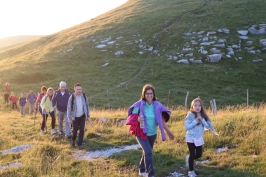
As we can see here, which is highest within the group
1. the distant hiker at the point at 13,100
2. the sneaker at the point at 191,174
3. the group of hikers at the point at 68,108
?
the group of hikers at the point at 68,108

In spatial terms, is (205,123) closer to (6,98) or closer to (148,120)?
(148,120)

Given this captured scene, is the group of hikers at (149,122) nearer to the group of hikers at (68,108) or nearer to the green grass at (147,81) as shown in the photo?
the green grass at (147,81)

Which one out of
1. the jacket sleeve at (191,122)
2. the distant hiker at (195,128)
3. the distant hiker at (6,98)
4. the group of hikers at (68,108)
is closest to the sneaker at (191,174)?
the distant hiker at (195,128)

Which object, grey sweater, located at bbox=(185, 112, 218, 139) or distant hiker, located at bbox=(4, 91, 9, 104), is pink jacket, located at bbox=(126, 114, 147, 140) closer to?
grey sweater, located at bbox=(185, 112, 218, 139)

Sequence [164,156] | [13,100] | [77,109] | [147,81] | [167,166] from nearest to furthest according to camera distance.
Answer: [167,166] → [164,156] → [77,109] → [13,100] → [147,81]

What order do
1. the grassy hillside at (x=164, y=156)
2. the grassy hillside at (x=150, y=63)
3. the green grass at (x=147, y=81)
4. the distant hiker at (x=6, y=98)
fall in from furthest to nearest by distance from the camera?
the grassy hillside at (x=150, y=63), the distant hiker at (x=6, y=98), the green grass at (x=147, y=81), the grassy hillside at (x=164, y=156)

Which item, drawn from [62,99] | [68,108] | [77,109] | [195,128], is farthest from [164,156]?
[62,99]

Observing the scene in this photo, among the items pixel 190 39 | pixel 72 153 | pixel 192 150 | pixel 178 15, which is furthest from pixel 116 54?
pixel 192 150

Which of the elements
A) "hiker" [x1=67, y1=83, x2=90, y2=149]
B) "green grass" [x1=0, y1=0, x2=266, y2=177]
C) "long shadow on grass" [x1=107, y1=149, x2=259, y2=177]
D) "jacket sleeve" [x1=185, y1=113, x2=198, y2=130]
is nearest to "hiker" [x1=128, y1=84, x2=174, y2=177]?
"jacket sleeve" [x1=185, y1=113, x2=198, y2=130]

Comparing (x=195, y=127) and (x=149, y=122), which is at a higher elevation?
(x=149, y=122)

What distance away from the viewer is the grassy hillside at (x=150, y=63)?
33719 mm

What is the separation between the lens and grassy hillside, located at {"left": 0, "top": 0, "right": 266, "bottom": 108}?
111ft

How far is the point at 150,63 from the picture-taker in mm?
42906

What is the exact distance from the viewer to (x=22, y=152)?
34.3ft
